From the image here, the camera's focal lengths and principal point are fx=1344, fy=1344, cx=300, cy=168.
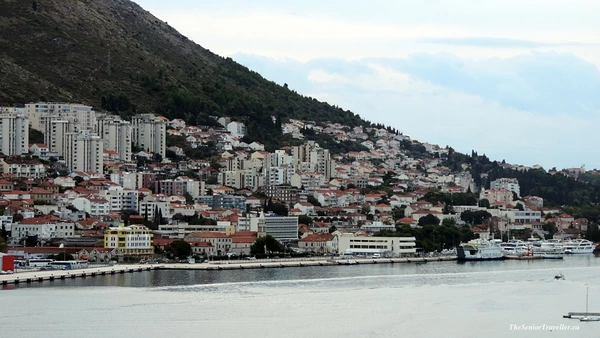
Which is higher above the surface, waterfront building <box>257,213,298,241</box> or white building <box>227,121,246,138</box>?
white building <box>227,121,246,138</box>

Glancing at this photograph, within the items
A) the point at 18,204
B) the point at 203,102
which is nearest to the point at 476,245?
the point at 18,204


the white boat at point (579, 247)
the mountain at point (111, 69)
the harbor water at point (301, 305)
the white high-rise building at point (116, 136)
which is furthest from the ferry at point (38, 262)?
the white boat at point (579, 247)

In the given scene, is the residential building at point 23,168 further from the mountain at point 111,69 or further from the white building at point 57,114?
the mountain at point 111,69

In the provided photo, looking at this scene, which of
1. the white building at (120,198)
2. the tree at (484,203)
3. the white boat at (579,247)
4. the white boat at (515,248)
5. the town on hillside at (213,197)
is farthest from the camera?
the tree at (484,203)

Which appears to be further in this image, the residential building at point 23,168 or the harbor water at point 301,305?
the residential building at point 23,168

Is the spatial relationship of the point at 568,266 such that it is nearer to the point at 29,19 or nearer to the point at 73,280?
the point at 73,280

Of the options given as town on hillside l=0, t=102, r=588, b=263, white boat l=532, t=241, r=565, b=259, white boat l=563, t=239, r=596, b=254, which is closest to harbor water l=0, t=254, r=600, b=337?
town on hillside l=0, t=102, r=588, b=263

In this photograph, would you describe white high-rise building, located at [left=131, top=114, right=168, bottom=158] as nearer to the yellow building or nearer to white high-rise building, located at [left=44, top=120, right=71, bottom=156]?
white high-rise building, located at [left=44, top=120, right=71, bottom=156]
